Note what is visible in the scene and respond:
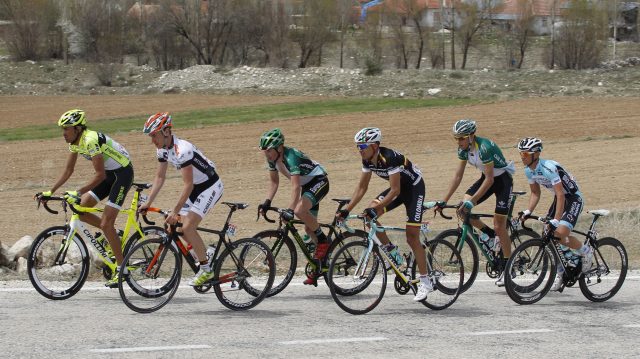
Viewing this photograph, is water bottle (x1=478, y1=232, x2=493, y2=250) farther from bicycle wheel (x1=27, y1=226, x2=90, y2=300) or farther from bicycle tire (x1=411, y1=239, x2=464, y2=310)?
bicycle wheel (x1=27, y1=226, x2=90, y2=300)

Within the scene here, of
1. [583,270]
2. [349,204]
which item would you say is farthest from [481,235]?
[349,204]

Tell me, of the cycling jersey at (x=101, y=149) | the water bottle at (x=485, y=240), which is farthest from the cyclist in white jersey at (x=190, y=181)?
the water bottle at (x=485, y=240)

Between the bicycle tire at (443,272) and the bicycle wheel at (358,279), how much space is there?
47 centimetres

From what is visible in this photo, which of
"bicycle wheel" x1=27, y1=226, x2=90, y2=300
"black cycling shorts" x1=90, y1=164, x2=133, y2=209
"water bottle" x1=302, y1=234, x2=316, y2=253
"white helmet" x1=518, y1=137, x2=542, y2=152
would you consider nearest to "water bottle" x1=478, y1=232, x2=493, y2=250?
"white helmet" x1=518, y1=137, x2=542, y2=152

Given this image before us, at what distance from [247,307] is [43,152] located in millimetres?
23934

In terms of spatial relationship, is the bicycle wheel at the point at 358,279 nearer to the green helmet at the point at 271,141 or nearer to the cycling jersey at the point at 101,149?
the green helmet at the point at 271,141

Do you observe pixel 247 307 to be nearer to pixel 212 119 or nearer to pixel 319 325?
pixel 319 325

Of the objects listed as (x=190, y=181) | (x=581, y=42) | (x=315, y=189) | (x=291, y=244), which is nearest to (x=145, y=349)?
(x=190, y=181)

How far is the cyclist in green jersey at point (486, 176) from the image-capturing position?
37.1 feet

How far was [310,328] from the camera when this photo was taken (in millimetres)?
9289

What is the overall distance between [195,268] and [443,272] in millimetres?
2659

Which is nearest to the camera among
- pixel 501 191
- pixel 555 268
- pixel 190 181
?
pixel 190 181

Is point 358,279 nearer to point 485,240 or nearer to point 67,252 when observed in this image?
point 485,240

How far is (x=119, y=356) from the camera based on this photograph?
805 cm
